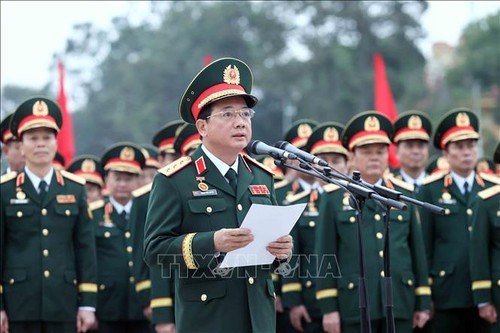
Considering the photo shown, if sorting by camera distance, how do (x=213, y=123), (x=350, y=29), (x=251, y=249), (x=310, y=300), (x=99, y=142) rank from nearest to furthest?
(x=251, y=249) → (x=213, y=123) → (x=310, y=300) → (x=350, y=29) → (x=99, y=142)

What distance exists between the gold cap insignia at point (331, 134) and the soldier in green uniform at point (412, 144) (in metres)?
0.61

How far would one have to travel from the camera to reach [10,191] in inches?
305

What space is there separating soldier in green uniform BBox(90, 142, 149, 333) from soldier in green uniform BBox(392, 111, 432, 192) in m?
2.70

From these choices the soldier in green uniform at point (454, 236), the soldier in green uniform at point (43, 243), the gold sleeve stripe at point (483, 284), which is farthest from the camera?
the soldier in green uniform at point (454, 236)

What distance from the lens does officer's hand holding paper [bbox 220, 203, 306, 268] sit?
5.05 metres

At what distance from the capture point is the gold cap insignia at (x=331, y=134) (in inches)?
385

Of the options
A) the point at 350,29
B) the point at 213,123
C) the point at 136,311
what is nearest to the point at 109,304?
the point at 136,311

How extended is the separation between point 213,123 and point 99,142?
161 feet

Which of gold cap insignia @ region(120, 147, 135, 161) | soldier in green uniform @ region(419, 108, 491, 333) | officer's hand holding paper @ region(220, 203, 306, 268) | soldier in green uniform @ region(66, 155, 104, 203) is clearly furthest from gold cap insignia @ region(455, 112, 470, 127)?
officer's hand holding paper @ region(220, 203, 306, 268)

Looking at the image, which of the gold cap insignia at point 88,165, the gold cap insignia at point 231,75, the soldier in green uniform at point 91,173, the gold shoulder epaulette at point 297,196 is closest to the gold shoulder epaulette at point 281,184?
the gold shoulder epaulette at point 297,196

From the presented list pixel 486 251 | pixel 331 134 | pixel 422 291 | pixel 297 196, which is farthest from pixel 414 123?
pixel 422 291

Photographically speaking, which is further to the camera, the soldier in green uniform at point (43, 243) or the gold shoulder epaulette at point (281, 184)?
the gold shoulder epaulette at point (281, 184)

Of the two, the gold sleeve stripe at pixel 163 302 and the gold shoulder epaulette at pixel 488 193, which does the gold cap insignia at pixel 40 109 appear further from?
the gold shoulder epaulette at pixel 488 193

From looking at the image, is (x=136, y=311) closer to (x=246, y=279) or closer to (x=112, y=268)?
(x=112, y=268)
